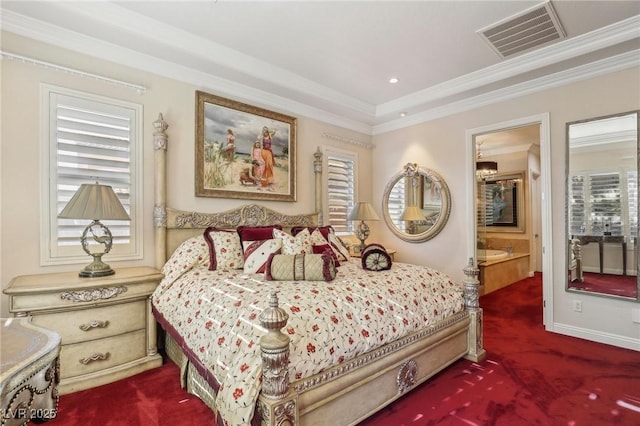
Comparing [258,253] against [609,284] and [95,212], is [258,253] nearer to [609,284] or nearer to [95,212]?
[95,212]

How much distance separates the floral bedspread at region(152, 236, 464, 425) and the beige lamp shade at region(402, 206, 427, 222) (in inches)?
77.5

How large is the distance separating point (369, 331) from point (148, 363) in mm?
1864

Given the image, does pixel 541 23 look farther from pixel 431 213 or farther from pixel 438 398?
pixel 438 398

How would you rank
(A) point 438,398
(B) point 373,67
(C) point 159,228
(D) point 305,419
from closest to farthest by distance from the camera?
(D) point 305,419, (A) point 438,398, (C) point 159,228, (B) point 373,67

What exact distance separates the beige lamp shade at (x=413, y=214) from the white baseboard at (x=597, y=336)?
6.49ft

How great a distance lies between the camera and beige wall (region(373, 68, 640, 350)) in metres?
3.12

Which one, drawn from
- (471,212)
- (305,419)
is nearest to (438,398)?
(305,419)

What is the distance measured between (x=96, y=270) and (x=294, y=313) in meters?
1.76

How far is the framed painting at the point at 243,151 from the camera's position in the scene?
3418 millimetres

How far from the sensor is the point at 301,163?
4355 millimetres

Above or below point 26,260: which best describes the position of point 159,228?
above

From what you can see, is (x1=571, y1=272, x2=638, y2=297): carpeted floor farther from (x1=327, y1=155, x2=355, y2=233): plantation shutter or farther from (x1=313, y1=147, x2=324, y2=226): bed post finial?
(x1=313, y1=147, x2=324, y2=226): bed post finial

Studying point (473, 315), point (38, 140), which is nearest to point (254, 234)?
point (38, 140)

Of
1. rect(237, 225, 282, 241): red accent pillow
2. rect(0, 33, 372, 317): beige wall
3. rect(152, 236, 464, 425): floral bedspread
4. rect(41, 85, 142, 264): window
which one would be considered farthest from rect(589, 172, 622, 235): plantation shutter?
rect(41, 85, 142, 264): window
